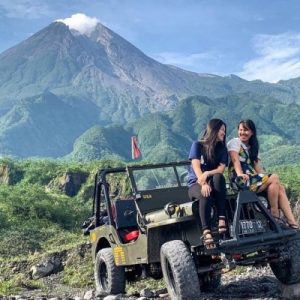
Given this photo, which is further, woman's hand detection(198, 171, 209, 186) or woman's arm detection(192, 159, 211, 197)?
woman's hand detection(198, 171, 209, 186)

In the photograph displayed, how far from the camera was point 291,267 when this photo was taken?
7059 millimetres

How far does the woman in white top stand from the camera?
22.4 ft

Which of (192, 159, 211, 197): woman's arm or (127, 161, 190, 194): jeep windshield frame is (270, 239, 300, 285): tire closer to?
(192, 159, 211, 197): woman's arm

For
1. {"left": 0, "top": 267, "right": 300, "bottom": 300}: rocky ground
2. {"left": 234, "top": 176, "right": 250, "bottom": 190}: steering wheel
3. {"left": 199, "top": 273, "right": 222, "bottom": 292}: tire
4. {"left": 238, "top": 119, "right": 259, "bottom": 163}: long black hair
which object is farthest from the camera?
{"left": 199, "top": 273, "right": 222, "bottom": 292}: tire

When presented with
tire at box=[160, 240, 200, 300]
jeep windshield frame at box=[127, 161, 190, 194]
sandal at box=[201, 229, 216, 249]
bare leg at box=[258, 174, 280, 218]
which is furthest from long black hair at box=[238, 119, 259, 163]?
jeep windshield frame at box=[127, 161, 190, 194]

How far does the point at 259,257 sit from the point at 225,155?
130 cm

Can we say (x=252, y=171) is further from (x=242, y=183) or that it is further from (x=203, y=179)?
(x=203, y=179)

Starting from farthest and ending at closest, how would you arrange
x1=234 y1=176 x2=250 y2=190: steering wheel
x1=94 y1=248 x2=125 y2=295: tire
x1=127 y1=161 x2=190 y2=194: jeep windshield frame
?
x1=94 y1=248 x2=125 y2=295: tire < x1=127 y1=161 x2=190 y2=194: jeep windshield frame < x1=234 y1=176 x2=250 y2=190: steering wheel

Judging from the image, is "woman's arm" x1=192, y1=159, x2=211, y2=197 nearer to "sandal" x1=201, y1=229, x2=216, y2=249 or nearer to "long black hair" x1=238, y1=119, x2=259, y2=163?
"sandal" x1=201, y1=229, x2=216, y2=249

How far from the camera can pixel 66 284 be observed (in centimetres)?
1497

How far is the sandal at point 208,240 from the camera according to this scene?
20.5ft

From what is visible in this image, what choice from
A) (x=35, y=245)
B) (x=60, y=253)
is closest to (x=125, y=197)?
(x=60, y=253)

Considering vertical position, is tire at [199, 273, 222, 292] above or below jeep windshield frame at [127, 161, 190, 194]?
below

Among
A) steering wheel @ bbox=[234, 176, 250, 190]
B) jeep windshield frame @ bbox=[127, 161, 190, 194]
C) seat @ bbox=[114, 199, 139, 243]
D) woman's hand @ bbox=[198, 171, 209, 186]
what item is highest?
jeep windshield frame @ bbox=[127, 161, 190, 194]
